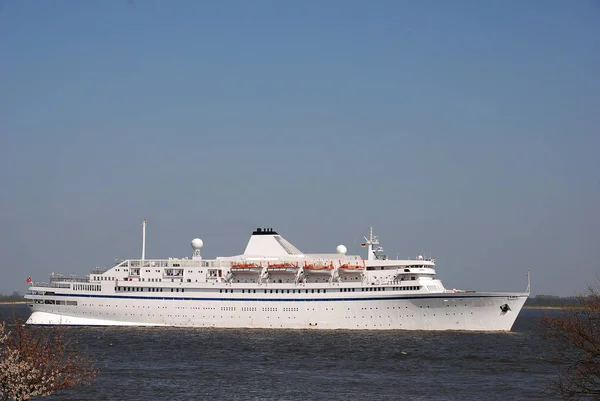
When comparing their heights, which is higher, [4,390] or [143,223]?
[143,223]

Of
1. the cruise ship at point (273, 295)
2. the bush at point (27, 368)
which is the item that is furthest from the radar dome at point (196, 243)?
the bush at point (27, 368)

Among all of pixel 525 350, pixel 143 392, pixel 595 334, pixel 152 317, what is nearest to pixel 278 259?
pixel 152 317

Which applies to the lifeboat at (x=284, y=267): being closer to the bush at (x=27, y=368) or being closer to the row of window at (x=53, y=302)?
the row of window at (x=53, y=302)

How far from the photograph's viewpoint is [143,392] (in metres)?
32.2

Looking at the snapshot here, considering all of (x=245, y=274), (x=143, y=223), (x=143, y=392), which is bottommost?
(x=143, y=392)

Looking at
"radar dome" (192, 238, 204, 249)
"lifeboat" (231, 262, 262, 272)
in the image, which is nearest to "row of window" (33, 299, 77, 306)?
"radar dome" (192, 238, 204, 249)

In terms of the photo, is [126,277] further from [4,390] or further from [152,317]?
[4,390]

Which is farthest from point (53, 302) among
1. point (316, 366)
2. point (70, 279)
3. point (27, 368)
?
point (27, 368)

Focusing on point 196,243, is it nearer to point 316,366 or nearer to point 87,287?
point 87,287

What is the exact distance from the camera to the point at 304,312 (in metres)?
61.3

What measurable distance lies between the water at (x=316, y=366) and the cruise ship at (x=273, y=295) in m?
1.65

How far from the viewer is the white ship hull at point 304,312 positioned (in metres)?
58.0

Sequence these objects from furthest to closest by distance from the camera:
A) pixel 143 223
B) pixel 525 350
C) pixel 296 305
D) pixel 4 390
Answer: pixel 143 223, pixel 296 305, pixel 525 350, pixel 4 390

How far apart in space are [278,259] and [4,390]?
1784 inches
